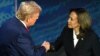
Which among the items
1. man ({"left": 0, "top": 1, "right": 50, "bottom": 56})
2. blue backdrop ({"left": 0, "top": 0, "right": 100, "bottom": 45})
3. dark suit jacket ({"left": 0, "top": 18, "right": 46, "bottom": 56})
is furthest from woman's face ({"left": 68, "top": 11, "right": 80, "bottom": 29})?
blue backdrop ({"left": 0, "top": 0, "right": 100, "bottom": 45})

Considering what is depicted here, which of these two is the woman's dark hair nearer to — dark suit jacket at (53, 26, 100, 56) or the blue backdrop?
dark suit jacket at (53, 26, 100, 56)

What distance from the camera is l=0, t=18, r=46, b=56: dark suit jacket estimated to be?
349cm

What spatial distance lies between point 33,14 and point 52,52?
4.40 ft

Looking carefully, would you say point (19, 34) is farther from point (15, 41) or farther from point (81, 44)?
point (81, 44)

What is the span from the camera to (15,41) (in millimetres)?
3486

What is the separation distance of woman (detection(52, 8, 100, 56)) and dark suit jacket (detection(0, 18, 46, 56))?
0.98 meters

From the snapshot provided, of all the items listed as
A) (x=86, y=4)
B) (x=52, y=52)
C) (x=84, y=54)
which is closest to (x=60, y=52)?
(x=52, y=52)

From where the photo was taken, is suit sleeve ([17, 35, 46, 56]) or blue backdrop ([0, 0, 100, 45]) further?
blue backdrop ([0, 0, 100, 45])

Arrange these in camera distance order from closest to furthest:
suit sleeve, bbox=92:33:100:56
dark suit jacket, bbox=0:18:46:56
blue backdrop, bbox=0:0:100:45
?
dark suit jacket, bbox=0:18:46:56
suit sleeve, bbox=92:33:100:56
blue backdrop, bbox=0:0:100:45

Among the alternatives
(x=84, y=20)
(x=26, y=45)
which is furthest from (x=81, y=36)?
(x=26, y=45)

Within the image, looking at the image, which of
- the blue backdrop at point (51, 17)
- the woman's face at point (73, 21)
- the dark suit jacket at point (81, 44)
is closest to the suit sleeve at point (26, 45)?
the woman's face at point (73, 21)

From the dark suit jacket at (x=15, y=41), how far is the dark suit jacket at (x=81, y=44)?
41.7 inches

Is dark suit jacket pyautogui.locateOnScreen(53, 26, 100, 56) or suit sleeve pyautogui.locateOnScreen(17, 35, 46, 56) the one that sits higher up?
suit sleeve pyautogui.locateOnScreen(17, 35, 46, 56)

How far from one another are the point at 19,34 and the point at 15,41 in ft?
0.27
